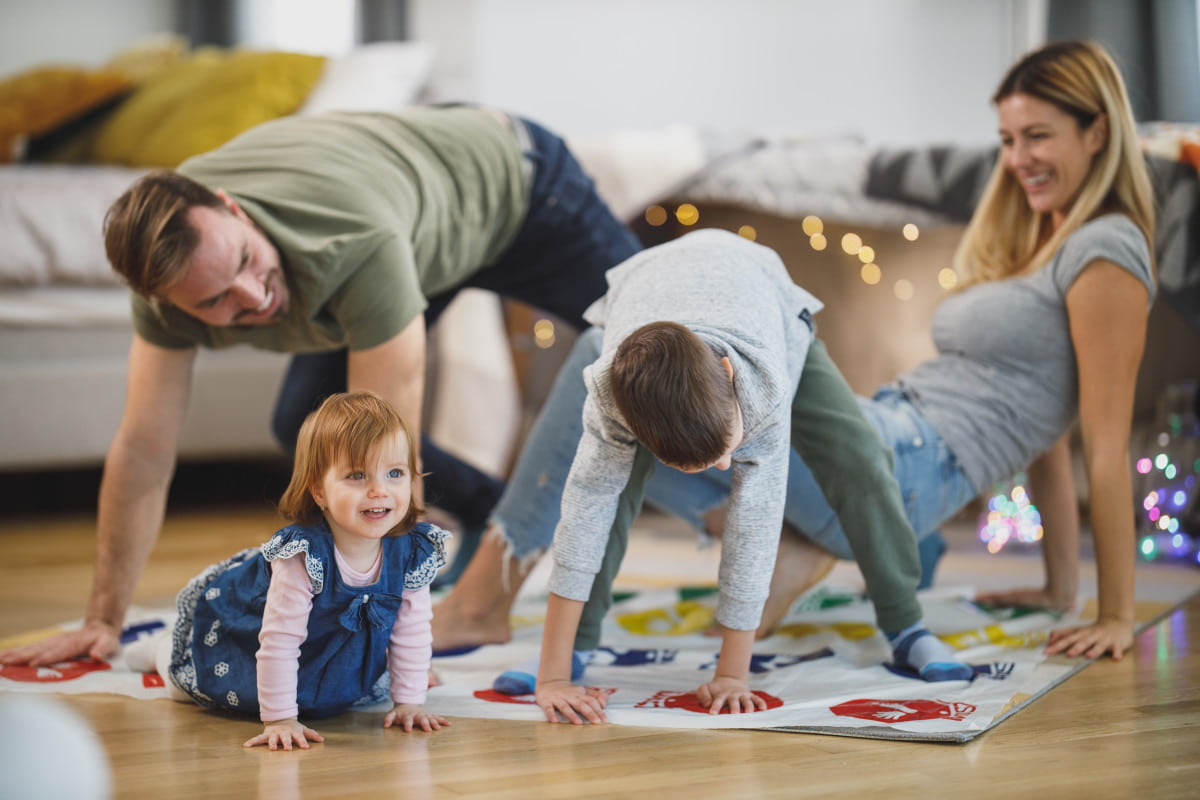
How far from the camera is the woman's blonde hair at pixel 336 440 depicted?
3.92ft

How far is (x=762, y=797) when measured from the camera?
103cm

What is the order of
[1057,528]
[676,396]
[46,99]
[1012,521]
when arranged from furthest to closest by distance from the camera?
[46,99] → [1012,521] → [1057,528] → [676,396]

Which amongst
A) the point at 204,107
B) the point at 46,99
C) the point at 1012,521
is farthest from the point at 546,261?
the point at 46,99

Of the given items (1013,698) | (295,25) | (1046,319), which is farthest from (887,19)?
(1013,698)

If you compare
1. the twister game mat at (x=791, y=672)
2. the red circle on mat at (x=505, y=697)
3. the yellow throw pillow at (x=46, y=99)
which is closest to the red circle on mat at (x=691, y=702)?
the twister game mat at (x=791, y=672)

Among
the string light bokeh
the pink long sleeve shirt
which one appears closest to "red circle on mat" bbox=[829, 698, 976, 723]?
the pink long sleeve shirt

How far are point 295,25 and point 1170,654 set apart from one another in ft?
11.6

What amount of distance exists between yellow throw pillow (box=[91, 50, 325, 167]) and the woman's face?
172 cm

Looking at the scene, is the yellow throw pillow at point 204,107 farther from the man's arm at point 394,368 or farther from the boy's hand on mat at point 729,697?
the boy's hand on mat at point 729,697

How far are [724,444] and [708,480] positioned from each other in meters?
0.46

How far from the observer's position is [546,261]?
5.79 feet

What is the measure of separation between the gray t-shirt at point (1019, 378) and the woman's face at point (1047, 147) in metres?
0.08

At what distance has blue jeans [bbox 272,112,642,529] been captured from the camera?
1.72 metres

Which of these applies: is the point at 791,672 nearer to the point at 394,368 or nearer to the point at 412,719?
the point at 412,719
